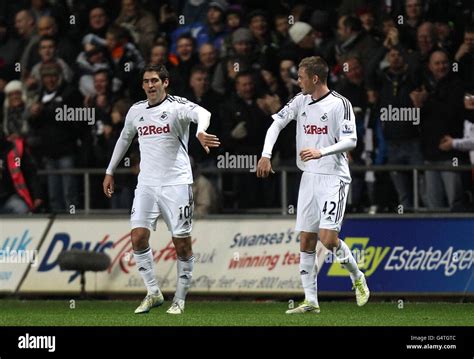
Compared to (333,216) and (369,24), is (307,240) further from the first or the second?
(369,24)

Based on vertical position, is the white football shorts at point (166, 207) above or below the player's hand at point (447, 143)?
below

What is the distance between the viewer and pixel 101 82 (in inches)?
788

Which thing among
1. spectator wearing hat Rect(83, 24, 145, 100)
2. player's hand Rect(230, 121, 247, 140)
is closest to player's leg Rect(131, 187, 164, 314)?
player's hand Rect(230, 121, 247, 140)

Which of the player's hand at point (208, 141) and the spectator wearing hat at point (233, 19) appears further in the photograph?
the spectator wearing hat at point (233, 19)

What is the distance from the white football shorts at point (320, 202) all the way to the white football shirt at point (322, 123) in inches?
3.5

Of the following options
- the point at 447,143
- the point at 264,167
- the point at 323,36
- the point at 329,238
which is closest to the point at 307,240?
the point at 329,238

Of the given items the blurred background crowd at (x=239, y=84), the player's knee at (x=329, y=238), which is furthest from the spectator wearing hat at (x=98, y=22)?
the player's knee at (x=329, y=238)

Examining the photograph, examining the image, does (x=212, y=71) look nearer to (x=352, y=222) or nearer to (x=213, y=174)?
(x=213, y=174)

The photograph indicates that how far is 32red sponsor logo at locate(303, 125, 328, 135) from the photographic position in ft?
50.1

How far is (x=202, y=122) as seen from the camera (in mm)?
14859

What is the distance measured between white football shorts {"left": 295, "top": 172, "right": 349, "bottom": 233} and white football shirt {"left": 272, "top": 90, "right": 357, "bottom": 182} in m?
0.09

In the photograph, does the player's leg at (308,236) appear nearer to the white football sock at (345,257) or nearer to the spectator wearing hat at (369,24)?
the white football sock at (345,257)

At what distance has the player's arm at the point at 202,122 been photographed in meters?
14.2
